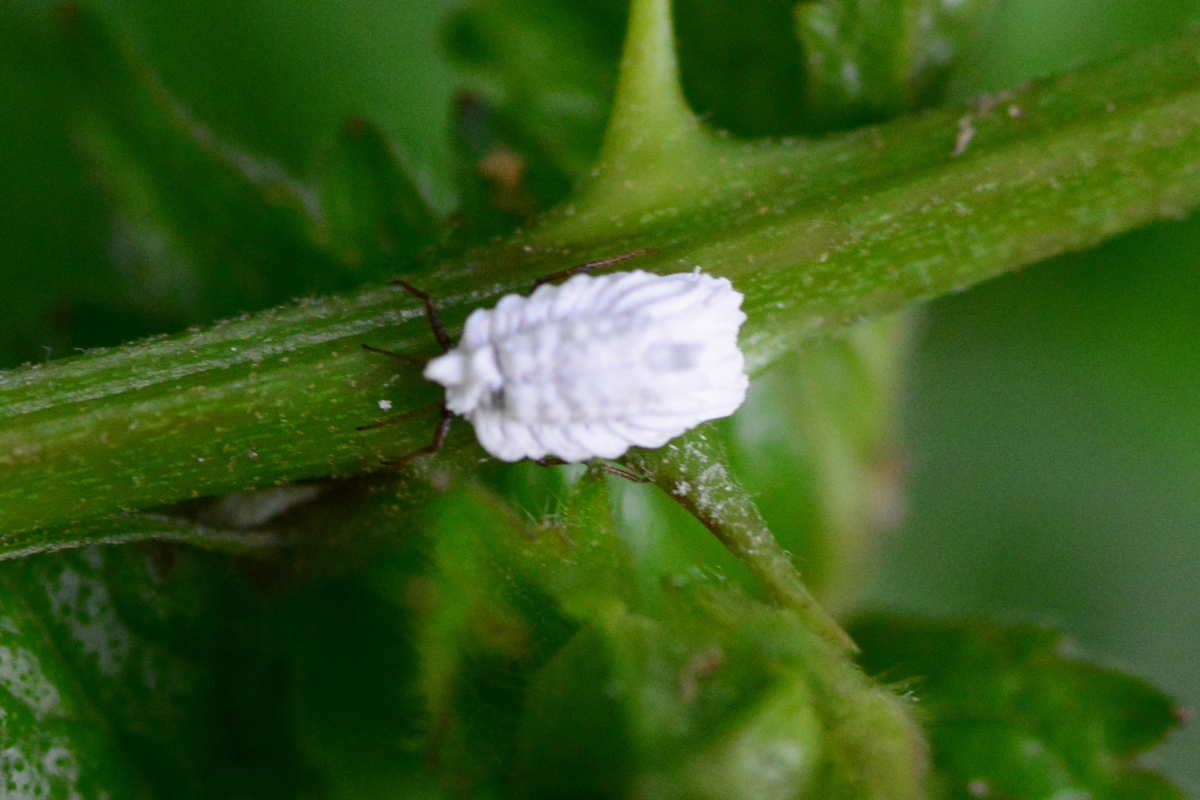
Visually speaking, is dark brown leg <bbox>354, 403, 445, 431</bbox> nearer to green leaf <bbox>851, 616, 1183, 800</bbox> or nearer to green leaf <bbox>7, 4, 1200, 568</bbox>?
green leaf <bbox>7, 4, 1200, 568</bbox>

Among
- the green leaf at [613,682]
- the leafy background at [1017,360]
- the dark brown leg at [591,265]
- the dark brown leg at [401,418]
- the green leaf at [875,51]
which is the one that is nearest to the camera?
the green leaf at [613,682]

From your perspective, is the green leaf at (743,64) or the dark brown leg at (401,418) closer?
the dark brown leg at (401,418)

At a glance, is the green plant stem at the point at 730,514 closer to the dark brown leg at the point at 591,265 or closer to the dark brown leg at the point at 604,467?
the dark brown leg at the point at 604,467

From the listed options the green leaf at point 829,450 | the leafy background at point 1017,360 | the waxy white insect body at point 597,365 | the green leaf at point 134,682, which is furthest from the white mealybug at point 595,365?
the leafy background at point 1017,360


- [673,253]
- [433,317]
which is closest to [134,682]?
[433,317]

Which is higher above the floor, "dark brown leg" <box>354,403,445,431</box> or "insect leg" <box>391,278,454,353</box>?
"insect leg" <box>391,278,454,353</box>

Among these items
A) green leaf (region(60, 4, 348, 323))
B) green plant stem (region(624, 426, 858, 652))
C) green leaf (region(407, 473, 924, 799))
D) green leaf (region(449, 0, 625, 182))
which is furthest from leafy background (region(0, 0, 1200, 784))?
green leaf (region(407, 473, 924, 799))

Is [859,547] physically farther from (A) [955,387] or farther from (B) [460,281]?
(B) [460,281]

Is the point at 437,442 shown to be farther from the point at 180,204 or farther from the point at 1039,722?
the point at 1039,722
